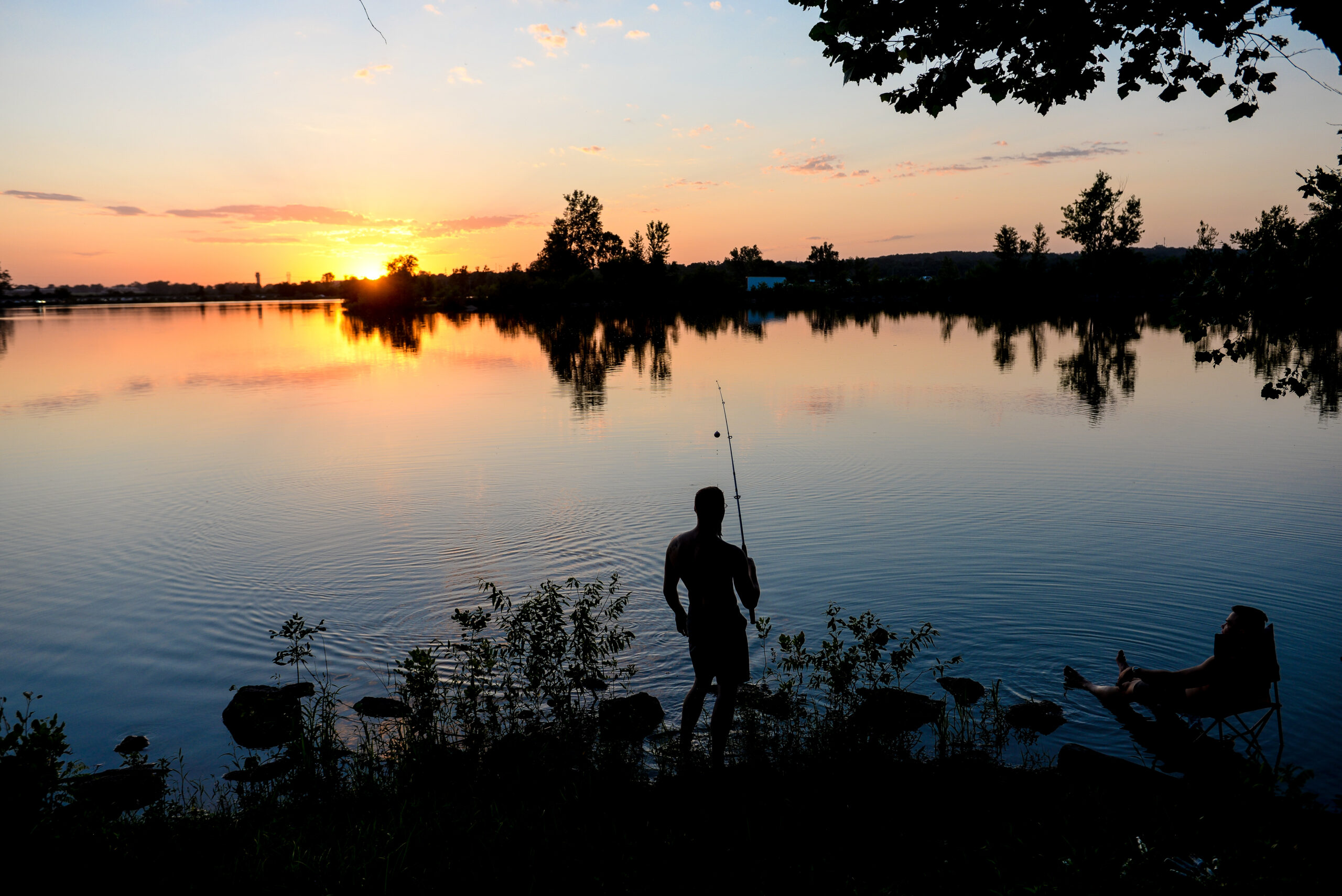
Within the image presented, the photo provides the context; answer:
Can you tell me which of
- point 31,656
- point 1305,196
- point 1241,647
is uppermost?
point 1305,196

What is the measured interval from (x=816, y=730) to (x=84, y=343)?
64.2 m

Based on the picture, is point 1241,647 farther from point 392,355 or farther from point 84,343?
point 84,343

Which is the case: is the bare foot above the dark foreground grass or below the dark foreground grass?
below

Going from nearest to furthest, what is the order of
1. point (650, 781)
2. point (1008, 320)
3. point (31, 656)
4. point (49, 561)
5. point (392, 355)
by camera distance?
point (650, 781) < point (31, 656) < point (49, 561) < point (392, 355) < point (1008, 320)

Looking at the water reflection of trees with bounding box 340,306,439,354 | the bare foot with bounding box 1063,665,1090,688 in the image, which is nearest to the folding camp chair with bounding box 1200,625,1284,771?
the bare foot with bounding box 1063,665,1090,688

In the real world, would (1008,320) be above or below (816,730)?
above

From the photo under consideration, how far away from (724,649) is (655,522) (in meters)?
6.94

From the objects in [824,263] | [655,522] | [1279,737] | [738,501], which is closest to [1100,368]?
[655,522]

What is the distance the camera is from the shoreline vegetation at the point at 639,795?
4.43 meters

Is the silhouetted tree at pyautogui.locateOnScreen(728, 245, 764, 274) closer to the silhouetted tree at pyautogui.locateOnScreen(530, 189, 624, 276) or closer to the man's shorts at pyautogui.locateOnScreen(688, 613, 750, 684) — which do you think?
the silhouetted tree at pyautogui.locateOnScreen(530, 189, 624, 276)

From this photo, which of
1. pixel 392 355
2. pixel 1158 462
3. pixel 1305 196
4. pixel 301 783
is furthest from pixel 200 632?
pixel 392 355

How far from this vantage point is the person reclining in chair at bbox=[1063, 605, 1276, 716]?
6.09 meters

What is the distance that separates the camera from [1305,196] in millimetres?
6520

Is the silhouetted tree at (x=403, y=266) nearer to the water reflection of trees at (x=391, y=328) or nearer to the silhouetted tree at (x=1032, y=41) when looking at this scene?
the water reflection of trees at (x=391, y=328)
